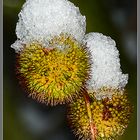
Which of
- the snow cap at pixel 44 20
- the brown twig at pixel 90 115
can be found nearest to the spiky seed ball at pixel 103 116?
the brown twig at pixel 90 115

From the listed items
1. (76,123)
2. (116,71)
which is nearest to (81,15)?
(116,71)

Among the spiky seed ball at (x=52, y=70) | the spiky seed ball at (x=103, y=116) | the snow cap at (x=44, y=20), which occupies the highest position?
the snow cap at (x=44, y=20)

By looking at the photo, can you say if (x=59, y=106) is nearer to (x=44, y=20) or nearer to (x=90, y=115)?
(x=90, y=115)

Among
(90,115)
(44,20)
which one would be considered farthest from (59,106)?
(44,20)

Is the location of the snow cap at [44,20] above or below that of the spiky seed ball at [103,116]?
above

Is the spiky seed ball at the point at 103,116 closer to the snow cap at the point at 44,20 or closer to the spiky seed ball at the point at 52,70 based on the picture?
the spiky seed ball at the point at 52,70

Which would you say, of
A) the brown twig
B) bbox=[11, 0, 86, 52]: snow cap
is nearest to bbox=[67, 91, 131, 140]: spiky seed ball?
the brown twig

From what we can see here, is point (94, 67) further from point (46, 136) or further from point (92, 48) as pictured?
point (46, 136)

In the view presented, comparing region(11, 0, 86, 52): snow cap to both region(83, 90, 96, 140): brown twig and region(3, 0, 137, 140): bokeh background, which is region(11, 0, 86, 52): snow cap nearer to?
region(3, 0, 137, 140): bokeh background
